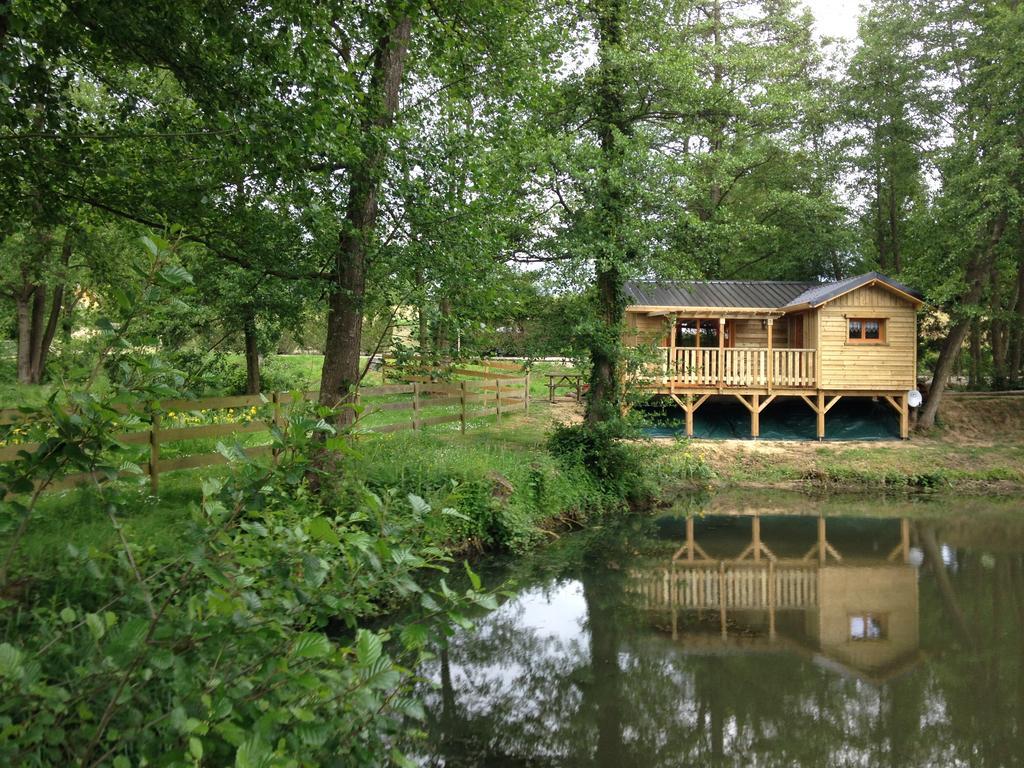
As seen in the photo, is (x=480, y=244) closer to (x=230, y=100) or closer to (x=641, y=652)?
(x=230, y=100)

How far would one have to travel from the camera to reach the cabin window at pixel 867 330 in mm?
19766

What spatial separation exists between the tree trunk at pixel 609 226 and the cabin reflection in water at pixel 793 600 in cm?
328

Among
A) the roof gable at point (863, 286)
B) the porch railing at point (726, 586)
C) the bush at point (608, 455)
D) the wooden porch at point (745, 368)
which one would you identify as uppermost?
the roof gable at point (863, 286)

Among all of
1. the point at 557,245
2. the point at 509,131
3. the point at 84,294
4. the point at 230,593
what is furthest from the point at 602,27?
the point at 84,294

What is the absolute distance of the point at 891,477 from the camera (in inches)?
646

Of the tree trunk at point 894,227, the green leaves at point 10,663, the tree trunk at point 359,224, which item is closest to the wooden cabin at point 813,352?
the tree trunk at point 894,227

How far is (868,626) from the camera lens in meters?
7.83

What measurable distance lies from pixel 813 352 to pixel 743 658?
555 inches

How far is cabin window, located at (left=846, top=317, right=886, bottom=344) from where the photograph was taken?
19766 millimetres

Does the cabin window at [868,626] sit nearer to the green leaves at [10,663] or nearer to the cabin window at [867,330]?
the green leaves at [10,663]

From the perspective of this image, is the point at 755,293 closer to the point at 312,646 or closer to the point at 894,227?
the point at 894,227

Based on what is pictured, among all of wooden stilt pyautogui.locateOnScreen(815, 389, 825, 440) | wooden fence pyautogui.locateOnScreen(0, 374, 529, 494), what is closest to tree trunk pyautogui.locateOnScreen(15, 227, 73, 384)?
wooden fence pyautogui.locateOnScreen(0, 374, 529, 494)

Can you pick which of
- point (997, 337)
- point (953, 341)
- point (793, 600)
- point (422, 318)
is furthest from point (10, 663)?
point (997, 337)

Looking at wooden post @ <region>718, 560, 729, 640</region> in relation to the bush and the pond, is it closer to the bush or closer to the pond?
the pond
